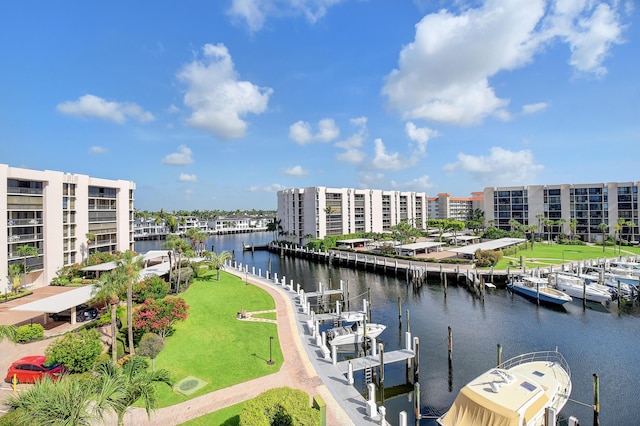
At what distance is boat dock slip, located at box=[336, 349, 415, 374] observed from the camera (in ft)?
81.8

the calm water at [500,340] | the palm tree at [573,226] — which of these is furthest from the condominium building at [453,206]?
the calm water at [500,340]

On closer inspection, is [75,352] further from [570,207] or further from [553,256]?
[570,207]

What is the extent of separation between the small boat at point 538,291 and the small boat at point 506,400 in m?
28.2

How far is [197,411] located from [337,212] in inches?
3589

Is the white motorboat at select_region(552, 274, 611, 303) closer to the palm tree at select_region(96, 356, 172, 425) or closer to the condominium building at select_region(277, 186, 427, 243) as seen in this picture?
the palm tree at select_region(96, 356, 172, 425)

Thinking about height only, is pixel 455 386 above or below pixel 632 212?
below

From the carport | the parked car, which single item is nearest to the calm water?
the carport

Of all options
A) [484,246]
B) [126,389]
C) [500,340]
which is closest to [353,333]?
[500,340]

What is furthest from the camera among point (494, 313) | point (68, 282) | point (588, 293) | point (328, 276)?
point (328, 276)

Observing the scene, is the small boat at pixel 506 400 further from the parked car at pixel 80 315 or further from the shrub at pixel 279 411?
the parked car at pixel 80 315

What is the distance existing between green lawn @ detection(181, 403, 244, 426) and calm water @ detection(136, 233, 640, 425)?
32.5ft

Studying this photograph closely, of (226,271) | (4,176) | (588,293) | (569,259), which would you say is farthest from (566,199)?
(4,176)

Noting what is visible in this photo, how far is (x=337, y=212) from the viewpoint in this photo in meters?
108

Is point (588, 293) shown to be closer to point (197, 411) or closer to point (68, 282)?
point (197, 411)
